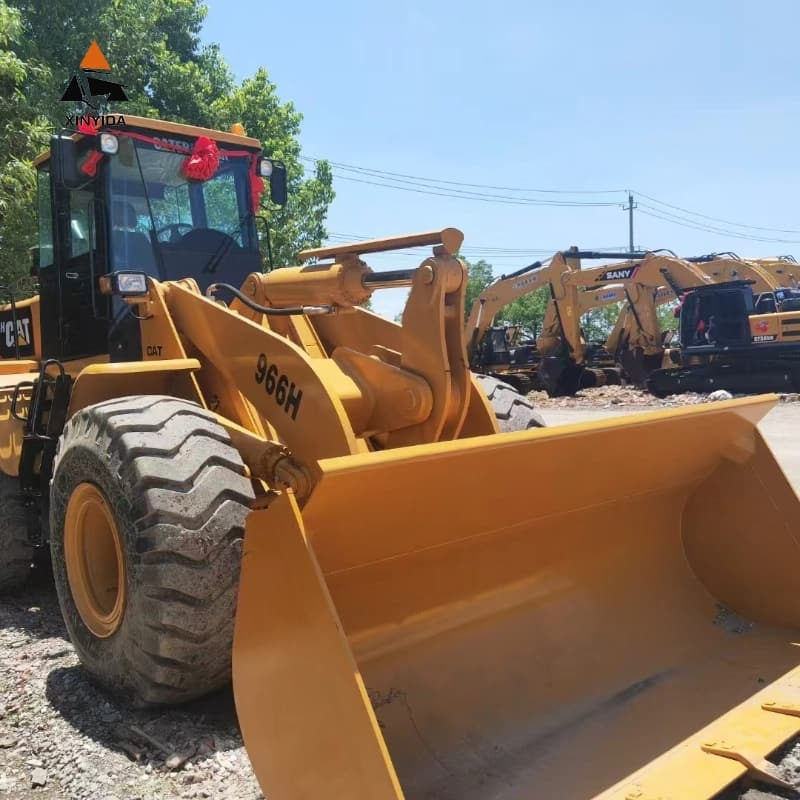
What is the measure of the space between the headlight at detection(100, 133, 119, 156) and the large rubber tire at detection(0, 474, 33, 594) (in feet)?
6.77

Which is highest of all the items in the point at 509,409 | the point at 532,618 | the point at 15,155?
the point at 15,155

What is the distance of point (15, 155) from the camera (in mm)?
12148

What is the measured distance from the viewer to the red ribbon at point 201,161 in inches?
→ 196

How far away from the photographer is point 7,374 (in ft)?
19.0

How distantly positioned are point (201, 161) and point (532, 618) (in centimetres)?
333

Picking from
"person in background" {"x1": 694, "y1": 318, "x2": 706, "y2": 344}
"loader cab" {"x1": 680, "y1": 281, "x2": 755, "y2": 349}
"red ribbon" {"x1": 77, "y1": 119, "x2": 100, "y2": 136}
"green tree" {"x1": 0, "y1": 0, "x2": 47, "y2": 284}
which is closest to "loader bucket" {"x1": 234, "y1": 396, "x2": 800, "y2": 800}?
"red ribbon" {"x1": 77, "y1": 119, "x2": 100, "y2": 136}

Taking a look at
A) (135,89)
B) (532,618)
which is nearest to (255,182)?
(532,618)

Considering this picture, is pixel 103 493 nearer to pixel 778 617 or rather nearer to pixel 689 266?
pixel 778 617

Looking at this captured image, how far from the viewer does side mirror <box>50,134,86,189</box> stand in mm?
4500

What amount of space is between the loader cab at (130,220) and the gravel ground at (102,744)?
178 centimetres

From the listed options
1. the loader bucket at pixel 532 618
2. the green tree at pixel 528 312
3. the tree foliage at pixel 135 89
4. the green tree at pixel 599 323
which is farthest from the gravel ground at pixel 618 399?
the green tree at pixel 528 312

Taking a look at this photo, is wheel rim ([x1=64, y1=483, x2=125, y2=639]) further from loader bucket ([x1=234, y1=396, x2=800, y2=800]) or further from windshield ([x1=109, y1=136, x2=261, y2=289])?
windshield ([x1=109, y1=136, x2=261, y2=289])

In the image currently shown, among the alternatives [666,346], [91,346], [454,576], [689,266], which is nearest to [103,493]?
[454,576]

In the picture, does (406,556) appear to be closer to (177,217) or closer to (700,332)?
(177,217)
